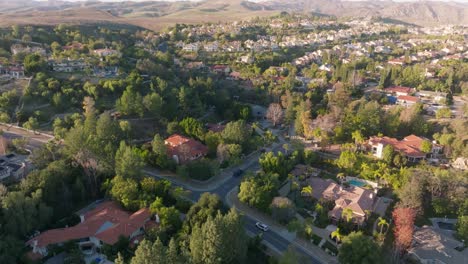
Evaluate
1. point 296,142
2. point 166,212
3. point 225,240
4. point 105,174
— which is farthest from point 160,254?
point 296,142

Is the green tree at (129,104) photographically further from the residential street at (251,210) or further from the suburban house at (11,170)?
the suburban house at (11,170)

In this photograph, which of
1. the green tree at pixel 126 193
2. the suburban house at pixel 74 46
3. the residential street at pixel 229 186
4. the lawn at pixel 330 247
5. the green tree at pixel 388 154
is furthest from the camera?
the suburban house at pixel 74 46

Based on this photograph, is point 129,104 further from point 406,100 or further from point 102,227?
point 406,100

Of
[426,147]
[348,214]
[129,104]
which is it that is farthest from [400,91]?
[129,104]

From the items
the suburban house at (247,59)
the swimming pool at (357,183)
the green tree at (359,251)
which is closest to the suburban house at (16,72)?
the suburban house at (247,59)

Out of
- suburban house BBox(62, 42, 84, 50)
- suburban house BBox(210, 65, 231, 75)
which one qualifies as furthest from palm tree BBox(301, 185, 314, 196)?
suburban house BBox(62, 42, 84, 50)

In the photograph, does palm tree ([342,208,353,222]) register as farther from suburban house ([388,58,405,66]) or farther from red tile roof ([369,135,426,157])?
suburban house ([388,58,405,66])

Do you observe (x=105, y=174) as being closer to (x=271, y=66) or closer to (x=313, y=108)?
(x=313, y=108)
